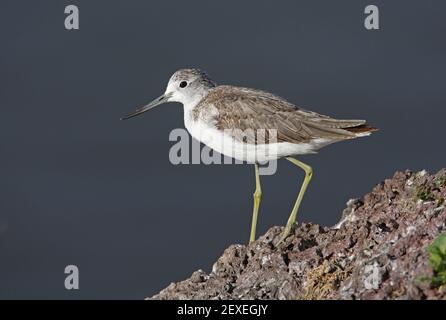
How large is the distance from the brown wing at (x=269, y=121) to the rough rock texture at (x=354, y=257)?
1.38m

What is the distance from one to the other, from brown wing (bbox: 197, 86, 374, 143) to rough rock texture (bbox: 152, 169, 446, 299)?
4.52 feet

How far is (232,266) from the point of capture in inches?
395

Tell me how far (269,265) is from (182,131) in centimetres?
672

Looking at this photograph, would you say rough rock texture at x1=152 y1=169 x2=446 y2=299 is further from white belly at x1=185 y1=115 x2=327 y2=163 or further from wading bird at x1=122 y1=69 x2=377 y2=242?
white belly at x1=185 y1=115 x2=327 y2=163

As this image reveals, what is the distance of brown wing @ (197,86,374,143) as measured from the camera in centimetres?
1145

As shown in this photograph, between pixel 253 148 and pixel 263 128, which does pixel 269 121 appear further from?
pixel 253 148

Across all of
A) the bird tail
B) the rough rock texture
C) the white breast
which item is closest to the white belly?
the white breast

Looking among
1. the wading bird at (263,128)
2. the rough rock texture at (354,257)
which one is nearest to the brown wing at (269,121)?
the wading bird at (263,128)

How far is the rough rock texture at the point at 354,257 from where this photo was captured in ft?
27.1

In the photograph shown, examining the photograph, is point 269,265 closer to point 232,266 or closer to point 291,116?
point 232,266
